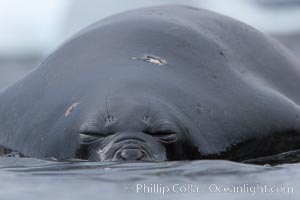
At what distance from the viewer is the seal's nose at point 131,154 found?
5.28 m

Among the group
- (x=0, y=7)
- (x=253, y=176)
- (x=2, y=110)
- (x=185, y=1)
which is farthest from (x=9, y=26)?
(x=253, y=176)

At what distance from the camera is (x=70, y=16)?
18.0 metres

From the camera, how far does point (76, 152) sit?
5.59 metres

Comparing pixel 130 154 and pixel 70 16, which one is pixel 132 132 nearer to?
pixel 130 154

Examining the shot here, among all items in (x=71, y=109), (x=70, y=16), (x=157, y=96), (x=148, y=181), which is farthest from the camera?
(x=70, y=16)

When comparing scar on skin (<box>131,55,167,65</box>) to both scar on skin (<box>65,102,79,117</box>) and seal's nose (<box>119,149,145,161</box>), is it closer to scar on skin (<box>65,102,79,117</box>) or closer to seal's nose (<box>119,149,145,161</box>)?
scar on skin (<box>65,102,79,117</box>)

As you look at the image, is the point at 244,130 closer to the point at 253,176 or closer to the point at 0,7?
the point at 253,176

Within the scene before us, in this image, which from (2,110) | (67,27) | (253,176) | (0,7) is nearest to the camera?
(253,176)

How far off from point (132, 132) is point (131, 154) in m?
0.13

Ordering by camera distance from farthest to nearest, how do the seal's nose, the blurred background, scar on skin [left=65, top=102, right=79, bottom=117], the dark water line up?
the blurred background < scar on skin [left=65, top=102, right=79, bottom=117] < the seal's nose < the dark water

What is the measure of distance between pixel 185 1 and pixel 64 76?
1185 centimetres

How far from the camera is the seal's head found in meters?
5.32

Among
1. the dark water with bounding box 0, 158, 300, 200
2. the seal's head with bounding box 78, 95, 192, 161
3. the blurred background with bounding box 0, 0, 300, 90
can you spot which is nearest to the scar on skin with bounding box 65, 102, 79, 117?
the seal's head with bounding box 78, 95, 192, 161

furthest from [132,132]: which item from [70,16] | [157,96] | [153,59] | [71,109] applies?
[70,16]
